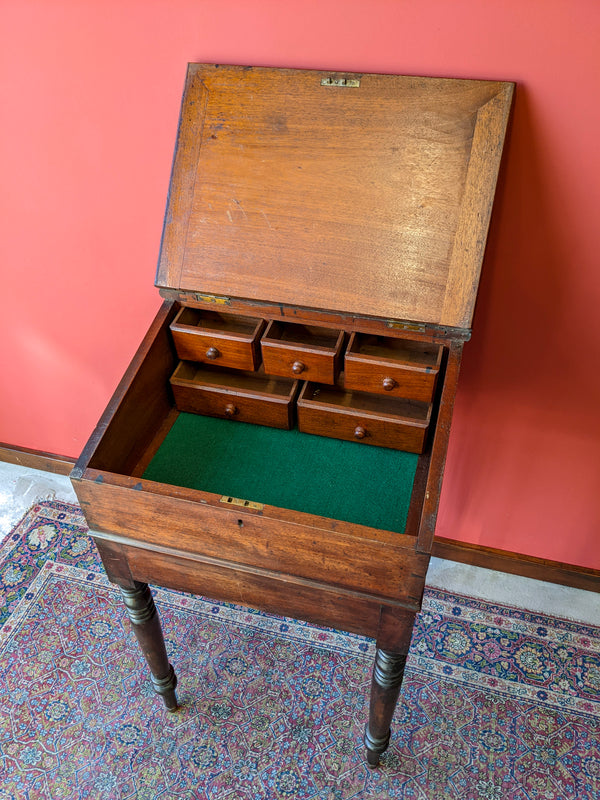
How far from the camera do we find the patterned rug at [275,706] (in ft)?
5.93

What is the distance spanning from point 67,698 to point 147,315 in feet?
3.92

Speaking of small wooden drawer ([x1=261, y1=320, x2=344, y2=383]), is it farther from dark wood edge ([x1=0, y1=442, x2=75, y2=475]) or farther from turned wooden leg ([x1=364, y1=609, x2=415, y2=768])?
dark wood edge ([x1=0, y1=442, x2=75, y2=475])

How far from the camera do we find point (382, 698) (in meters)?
1.52

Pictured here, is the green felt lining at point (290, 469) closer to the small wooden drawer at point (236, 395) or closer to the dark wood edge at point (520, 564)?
the small wooden drawer at point (236, 395)

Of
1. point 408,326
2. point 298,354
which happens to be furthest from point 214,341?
point 408,326

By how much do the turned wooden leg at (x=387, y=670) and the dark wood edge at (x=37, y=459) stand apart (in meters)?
1.58

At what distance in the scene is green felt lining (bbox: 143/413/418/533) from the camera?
56.6 inches

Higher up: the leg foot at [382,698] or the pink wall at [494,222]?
the pink wall at [494,222]

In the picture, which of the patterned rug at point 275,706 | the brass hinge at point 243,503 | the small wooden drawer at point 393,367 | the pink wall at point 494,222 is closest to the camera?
the brass hinge at point 243,503

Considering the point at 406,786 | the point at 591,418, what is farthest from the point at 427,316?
the point at 406,786

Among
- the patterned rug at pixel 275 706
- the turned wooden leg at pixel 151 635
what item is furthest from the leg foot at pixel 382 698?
the turned wooden leg at pixel 151 635

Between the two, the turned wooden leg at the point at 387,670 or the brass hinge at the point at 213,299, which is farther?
the brass hinge at the point at 213,299

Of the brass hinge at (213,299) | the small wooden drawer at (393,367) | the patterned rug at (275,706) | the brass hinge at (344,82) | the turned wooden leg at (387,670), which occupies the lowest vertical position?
the patterned rug at (275,706)

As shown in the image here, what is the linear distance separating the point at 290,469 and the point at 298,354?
0.27 meters
